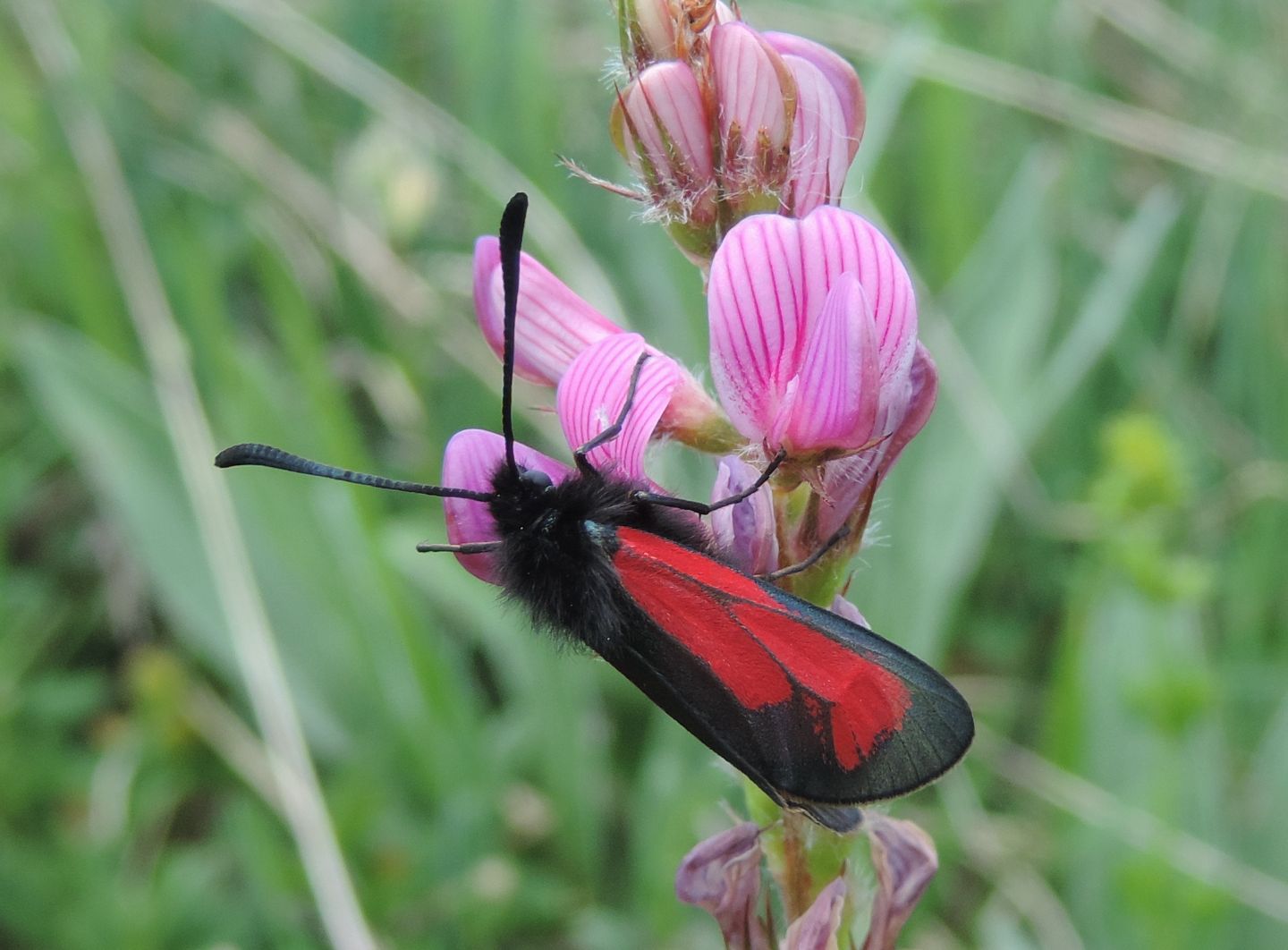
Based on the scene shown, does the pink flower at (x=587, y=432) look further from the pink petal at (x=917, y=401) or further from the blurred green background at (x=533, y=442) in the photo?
the blurred green background at (x=533, y=442)

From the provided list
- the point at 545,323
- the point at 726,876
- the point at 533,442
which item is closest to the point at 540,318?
the point at 545,323

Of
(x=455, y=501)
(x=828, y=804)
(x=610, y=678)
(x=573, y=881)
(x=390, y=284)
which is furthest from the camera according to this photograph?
(x=390, y=284)

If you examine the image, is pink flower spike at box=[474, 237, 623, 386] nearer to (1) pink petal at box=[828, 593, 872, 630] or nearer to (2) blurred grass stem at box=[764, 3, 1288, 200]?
(1) pink petal at box=[828, 593, 872, 630]

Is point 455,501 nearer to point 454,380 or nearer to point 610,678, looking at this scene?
point 610,678

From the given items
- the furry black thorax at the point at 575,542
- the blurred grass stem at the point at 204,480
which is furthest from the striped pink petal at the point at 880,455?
the blurred grass stem at the point at 204,480

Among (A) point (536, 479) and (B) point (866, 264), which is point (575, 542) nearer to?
(A) point (536, 479)

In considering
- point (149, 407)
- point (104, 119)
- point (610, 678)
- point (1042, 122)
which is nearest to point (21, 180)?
point (104, 119)

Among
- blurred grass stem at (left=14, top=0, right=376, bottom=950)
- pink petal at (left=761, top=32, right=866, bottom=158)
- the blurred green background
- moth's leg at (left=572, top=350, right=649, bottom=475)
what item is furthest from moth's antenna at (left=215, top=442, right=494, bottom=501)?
blurred grass stem at (left=14, top=0, right=376, bottom=950)
